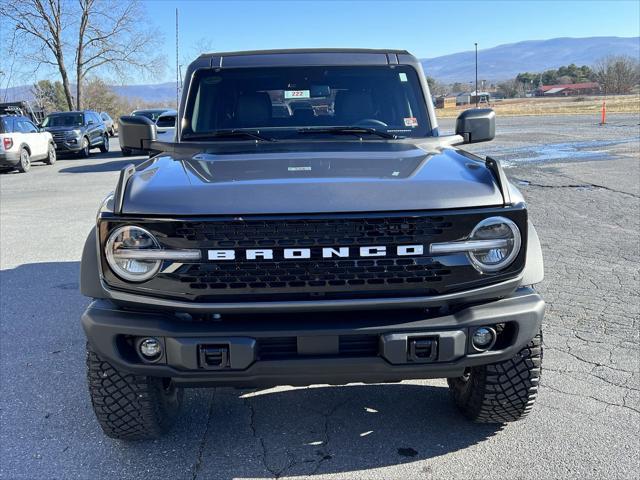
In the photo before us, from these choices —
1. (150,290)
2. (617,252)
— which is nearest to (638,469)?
(150,290)

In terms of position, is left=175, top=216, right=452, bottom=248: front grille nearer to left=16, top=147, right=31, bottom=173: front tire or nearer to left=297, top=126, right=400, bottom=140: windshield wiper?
left=297, top=126, right=400, bottom=140: windshield wiper

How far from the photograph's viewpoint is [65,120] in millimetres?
21641

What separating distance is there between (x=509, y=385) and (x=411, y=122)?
73.4 inches

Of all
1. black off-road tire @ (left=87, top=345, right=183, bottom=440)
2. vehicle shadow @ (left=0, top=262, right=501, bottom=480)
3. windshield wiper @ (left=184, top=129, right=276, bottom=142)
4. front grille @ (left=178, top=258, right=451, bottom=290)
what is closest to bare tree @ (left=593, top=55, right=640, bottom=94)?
windshield wiper @ (left=184, top=129, right=276, bottom=142)

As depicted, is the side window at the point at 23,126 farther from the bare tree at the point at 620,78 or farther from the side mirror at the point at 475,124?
the bare tree at the point at 620,78

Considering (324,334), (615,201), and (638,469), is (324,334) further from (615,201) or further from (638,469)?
(615,201)

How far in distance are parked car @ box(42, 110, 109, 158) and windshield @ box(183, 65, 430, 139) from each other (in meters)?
18.1

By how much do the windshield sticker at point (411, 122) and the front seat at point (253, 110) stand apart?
0.90 meters

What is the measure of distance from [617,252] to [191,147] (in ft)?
15.5

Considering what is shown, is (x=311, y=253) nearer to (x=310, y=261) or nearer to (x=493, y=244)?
(x=310, y=261)

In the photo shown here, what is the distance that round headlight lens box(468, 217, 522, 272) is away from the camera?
2.49 metres

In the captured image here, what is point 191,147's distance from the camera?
3590mm

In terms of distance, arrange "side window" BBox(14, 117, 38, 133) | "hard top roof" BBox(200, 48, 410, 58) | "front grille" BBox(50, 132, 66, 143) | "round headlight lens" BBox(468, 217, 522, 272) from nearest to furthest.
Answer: "round headlight lens" BBox(468, 217, 522, 272), "hard top roof" BBox(200, 48, 410, 58), "side window" BBox(14, 117, 38, 133), "front grille" BBox(50, 132, 66, 143)

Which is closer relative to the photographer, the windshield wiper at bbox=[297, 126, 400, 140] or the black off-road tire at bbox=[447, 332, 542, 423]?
the black off-road tire at bbox=[447, 332, 542, 423]
